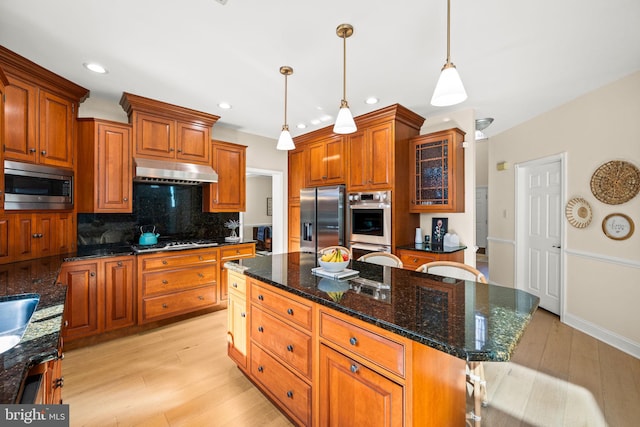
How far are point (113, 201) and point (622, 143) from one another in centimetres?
543

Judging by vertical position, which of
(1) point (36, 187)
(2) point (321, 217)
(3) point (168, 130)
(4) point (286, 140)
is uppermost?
(3) point (168, 130)

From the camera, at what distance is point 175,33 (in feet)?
6.56

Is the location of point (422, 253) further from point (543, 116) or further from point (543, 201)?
point (543, 116)

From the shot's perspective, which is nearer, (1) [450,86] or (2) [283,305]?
(1) [450,86]

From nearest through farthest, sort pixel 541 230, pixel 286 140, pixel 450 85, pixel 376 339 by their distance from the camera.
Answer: pixel 376 339, pixel 450 85, pixel 286 140, pixel 541 230

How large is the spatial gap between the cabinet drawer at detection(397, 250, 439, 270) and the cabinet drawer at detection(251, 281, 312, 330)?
209cm

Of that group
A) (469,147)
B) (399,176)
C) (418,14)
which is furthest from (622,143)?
(418,14)

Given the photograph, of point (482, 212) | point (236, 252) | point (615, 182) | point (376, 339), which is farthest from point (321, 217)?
point (482, 212)

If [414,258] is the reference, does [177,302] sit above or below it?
below

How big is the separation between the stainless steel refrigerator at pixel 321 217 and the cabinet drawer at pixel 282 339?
2186mm

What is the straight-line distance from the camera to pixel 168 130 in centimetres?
333

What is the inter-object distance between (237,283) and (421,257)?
216 centimetres

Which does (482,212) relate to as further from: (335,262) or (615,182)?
(335,262)

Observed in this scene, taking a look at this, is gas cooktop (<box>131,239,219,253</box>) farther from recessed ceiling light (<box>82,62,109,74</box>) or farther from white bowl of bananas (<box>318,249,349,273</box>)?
white bowl of bananas (<box>318,249,349,273</box>)
